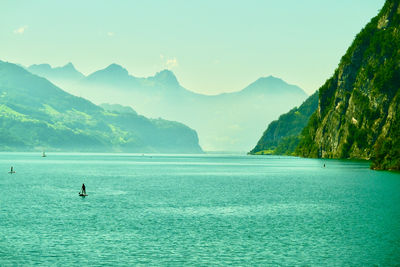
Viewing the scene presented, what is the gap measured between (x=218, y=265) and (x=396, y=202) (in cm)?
5551

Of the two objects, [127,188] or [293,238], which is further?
[127,188]

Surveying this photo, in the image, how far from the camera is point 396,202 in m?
87.1

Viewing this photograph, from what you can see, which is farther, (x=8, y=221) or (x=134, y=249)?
(x=8, y=221)

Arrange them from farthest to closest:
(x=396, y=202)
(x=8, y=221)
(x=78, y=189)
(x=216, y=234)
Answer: (x=78, y=189) < (x=396, y=202) < (x=8, y=221) < (x=216, y=234)

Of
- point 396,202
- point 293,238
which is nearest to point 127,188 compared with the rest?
point 396,202

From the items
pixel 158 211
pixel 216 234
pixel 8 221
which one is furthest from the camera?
pixel 158 211

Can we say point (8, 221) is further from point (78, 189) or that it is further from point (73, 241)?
point (78, 189)

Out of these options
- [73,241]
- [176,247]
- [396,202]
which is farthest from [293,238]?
[396,202]

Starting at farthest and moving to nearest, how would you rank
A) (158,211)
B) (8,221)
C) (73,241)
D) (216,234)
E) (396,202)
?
(396,202), (158,211), (8,221), (216,234), (73,241)

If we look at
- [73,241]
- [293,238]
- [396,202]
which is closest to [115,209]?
[73,241]

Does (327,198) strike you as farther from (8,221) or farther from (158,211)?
(8,221)

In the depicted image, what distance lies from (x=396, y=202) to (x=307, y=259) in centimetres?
4875

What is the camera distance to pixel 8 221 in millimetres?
66562

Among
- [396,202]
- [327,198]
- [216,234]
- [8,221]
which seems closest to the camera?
[216,234]
